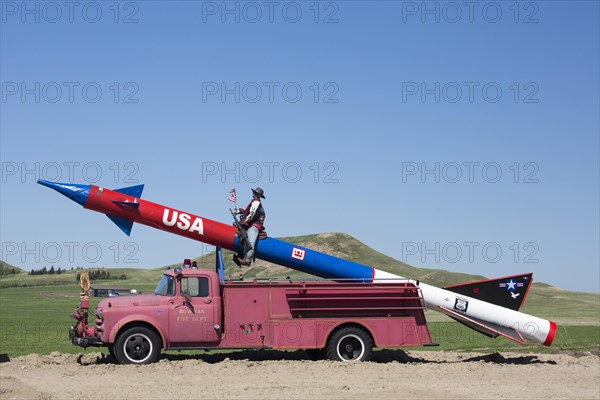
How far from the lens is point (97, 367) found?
58.2ft

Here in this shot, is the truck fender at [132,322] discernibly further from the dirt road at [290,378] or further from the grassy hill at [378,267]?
the grassy hill at [378,267]

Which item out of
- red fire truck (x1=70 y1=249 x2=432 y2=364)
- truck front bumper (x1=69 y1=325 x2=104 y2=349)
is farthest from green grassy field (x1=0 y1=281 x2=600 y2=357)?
red fire truck (x1=70 y1=249 x2=432 y2=364)

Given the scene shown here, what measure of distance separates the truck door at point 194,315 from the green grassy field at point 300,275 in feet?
24.4

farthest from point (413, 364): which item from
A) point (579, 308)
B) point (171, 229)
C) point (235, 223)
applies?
point (579, 308)

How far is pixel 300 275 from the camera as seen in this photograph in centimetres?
6662

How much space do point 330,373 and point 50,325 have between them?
971 inches

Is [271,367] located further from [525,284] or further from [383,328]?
[525,284]

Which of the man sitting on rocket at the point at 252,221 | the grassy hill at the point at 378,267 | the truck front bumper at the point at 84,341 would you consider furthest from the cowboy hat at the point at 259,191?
the grassy hill at the point at 378,267

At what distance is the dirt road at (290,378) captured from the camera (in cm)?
1477

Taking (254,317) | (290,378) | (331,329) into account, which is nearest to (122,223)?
(254,317)

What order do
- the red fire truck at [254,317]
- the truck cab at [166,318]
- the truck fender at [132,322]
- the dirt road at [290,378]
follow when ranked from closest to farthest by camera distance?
1. the dirt road at [290,378]
2. the truck fender at [132,322]
3. the truck cab at [166,318]
4. the red fire truck at [254,317]

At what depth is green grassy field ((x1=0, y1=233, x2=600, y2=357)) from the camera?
27.9m

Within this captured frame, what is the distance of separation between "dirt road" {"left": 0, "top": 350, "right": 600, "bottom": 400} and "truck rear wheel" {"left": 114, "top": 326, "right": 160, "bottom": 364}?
32cm

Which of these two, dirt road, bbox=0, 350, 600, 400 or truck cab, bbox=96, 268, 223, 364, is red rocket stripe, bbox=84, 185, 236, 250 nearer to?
truck cab, bbox=96, 268, 223, 364
